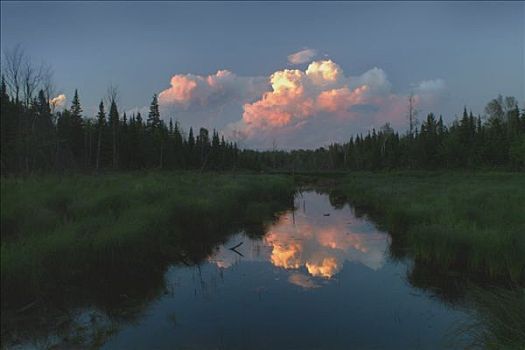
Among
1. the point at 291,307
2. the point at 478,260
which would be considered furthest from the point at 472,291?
the point at 291,307

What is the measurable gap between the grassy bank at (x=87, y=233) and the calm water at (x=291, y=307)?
1.54m

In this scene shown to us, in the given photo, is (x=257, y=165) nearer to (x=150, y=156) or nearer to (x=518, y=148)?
(x=150, y=156)

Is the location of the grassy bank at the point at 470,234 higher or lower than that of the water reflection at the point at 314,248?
higher

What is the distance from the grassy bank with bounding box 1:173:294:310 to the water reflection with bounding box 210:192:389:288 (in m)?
2.08

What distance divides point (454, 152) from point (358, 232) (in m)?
52.9

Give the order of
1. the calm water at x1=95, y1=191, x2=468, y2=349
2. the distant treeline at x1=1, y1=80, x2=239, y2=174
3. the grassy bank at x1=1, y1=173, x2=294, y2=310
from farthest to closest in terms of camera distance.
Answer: the distant treeline at x1=1, y1=80, x2=239, y2=174, the grassy bank at x1=1, y1=173, x2=294, y2=310, the calm water at x1=95, y1=191, x2=468, y2=349

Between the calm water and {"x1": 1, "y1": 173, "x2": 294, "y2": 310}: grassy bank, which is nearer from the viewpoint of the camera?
the calm water

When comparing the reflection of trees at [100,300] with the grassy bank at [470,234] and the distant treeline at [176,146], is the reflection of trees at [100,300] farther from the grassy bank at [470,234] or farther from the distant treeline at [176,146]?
the distant treeline at [176,146]

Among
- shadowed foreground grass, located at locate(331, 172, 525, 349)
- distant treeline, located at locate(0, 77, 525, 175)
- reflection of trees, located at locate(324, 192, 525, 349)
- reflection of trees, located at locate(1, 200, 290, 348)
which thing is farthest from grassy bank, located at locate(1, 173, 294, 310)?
distant treeline, located at locate(0, 77, 525, 175)

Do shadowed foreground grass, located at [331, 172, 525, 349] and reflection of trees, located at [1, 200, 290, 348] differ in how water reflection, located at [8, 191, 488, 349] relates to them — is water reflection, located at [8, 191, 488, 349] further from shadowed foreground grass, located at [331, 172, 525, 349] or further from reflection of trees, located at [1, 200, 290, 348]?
shadowed foreground grass, located at [331, 172, 525, 349]

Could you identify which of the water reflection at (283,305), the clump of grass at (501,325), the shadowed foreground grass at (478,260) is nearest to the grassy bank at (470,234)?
the shadowed foreground grass at (478,260)

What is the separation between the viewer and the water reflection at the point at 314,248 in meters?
15.1

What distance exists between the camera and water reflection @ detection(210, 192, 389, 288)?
15.1m

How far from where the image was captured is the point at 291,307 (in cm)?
1064
